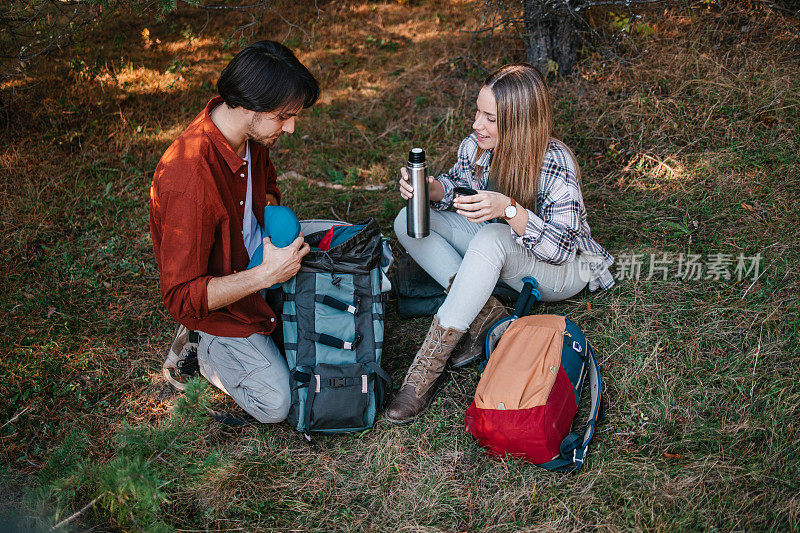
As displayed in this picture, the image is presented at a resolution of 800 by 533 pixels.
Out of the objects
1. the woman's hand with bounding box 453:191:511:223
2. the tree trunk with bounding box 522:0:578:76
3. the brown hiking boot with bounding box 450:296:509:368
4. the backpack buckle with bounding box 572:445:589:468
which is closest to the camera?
the backpack buckle with bounding box 572:445:589:468

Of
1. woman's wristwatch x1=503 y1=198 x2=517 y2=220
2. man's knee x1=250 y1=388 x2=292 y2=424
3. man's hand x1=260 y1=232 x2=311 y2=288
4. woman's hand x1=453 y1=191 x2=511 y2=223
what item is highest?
woman's hand x1=453 y1=191 x2=511 y2=223

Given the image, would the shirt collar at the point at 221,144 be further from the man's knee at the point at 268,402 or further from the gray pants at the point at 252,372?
the man's knee at the point at 268,402

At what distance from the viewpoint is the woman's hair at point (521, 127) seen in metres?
2.80

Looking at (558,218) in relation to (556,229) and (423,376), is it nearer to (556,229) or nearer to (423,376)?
(556,229)

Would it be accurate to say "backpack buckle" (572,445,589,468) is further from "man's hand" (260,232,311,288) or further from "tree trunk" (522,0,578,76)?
"tree trunk" (522,0,578,76)

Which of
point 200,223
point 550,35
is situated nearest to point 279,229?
point 200,223

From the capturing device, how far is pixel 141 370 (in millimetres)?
3211

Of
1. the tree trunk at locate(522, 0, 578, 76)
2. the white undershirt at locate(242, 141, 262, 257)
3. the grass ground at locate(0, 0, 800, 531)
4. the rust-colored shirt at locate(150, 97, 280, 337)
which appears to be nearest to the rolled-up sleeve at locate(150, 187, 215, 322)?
the rust-colored shirt at locate(150, 97, 280, 337)

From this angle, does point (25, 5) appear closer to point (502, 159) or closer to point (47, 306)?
point (47, 306)

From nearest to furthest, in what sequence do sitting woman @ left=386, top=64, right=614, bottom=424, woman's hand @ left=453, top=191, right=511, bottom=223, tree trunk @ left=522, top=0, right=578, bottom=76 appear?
woman's hand @ left=453, top=191, right=511, bottom=223 < sitting woman @ left=386, top=64, right=614, bottom=424 < tree trunk @ left=522, top=0, right=578, bottom=76

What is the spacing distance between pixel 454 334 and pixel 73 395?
2.02 m

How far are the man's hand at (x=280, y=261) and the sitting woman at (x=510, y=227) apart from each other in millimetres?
660

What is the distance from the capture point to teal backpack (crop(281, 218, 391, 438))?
274 centimetres

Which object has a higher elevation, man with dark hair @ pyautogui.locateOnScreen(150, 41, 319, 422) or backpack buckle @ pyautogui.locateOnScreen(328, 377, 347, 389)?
man with dark hair @ pyautogui.locateOnScreen(150, 41, 319, 422)
